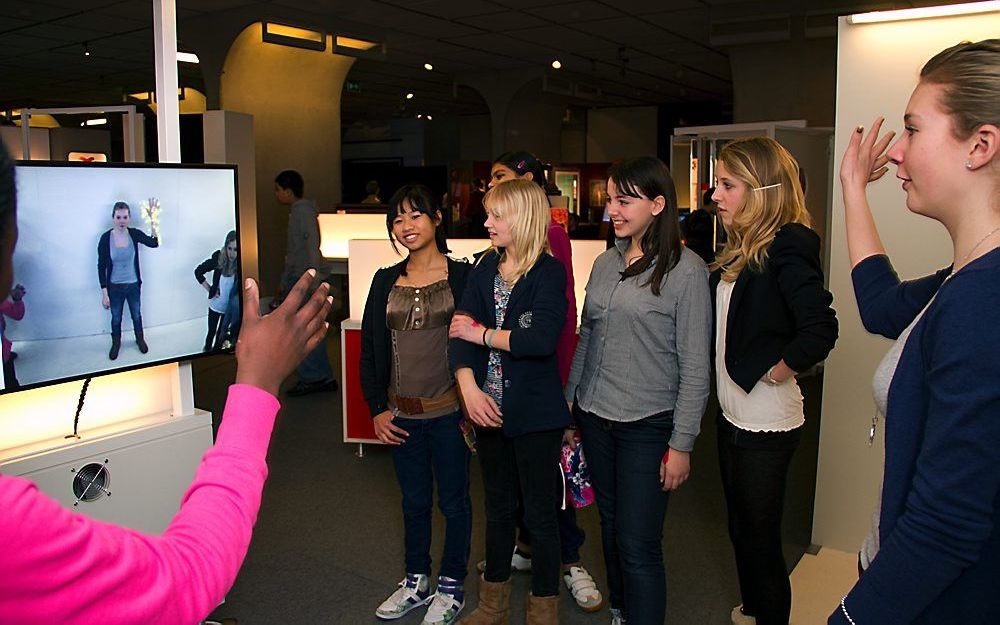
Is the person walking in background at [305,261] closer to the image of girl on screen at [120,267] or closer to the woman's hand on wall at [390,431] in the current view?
the woman's hand on wall at [390,431]

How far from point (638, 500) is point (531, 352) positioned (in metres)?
0.57

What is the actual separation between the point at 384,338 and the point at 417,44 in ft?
29.6

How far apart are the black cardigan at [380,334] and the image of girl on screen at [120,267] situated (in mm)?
913

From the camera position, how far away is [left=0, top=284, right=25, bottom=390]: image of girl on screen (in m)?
2.17

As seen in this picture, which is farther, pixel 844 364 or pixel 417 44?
pixel 417 44

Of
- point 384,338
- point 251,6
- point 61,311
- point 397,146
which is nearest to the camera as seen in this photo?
point 61,311

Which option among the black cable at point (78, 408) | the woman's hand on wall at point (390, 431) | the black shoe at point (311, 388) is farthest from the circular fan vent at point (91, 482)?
the black shoe at point (311, 388)

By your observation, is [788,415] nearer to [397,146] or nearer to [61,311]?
[61,311]

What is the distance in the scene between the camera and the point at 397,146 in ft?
79.1

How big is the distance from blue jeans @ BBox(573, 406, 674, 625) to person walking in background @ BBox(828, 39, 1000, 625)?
1283 millimetres

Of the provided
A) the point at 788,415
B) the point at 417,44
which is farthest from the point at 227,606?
the point at 417,44

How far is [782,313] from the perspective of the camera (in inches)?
102

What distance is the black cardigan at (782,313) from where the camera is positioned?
2.49 m

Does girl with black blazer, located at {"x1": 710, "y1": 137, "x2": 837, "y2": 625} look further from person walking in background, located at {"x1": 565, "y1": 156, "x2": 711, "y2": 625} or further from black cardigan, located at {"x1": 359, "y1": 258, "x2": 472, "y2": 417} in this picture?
black cardigan, located at {"x1": 359, "y1": 258, "x2": 472, "y2": 417}
